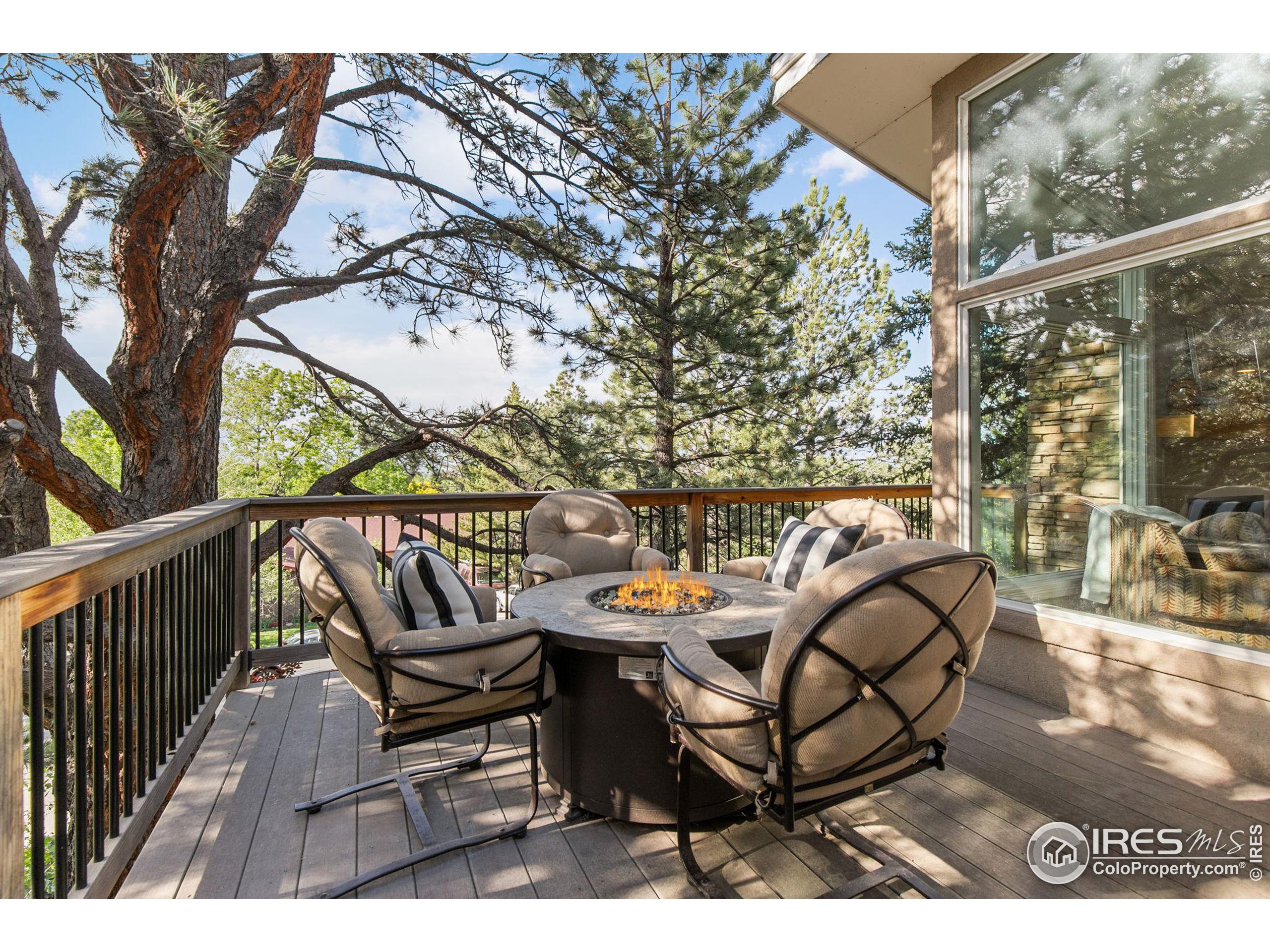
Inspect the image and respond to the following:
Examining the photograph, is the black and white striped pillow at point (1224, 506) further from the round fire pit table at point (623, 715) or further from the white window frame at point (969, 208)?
the round fire pit table at point (623, 715)

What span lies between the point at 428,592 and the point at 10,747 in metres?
1.15

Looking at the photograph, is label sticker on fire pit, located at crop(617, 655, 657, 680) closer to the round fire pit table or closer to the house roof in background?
the round fire pit table


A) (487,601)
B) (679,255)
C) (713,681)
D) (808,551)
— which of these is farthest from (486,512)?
(679,255)

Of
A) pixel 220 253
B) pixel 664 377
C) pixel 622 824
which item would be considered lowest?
pixel 622 824

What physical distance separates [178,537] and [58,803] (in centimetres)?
111

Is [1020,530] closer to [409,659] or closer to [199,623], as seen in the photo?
[409,659]

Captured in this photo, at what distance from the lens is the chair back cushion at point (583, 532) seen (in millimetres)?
3871

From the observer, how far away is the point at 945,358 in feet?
12.4

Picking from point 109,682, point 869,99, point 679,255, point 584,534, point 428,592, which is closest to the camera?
point 109,682

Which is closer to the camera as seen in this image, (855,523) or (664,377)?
(855,523)

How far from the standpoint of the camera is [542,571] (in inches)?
131

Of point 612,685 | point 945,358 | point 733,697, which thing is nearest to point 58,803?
point 612,685

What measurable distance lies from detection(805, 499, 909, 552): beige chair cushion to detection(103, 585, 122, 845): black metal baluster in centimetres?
301

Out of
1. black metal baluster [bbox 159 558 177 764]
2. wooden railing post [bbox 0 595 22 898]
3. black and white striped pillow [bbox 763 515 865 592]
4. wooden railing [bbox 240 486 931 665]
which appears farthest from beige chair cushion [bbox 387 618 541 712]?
A: black and white striped pillow [bbox 763 515 865 592]
